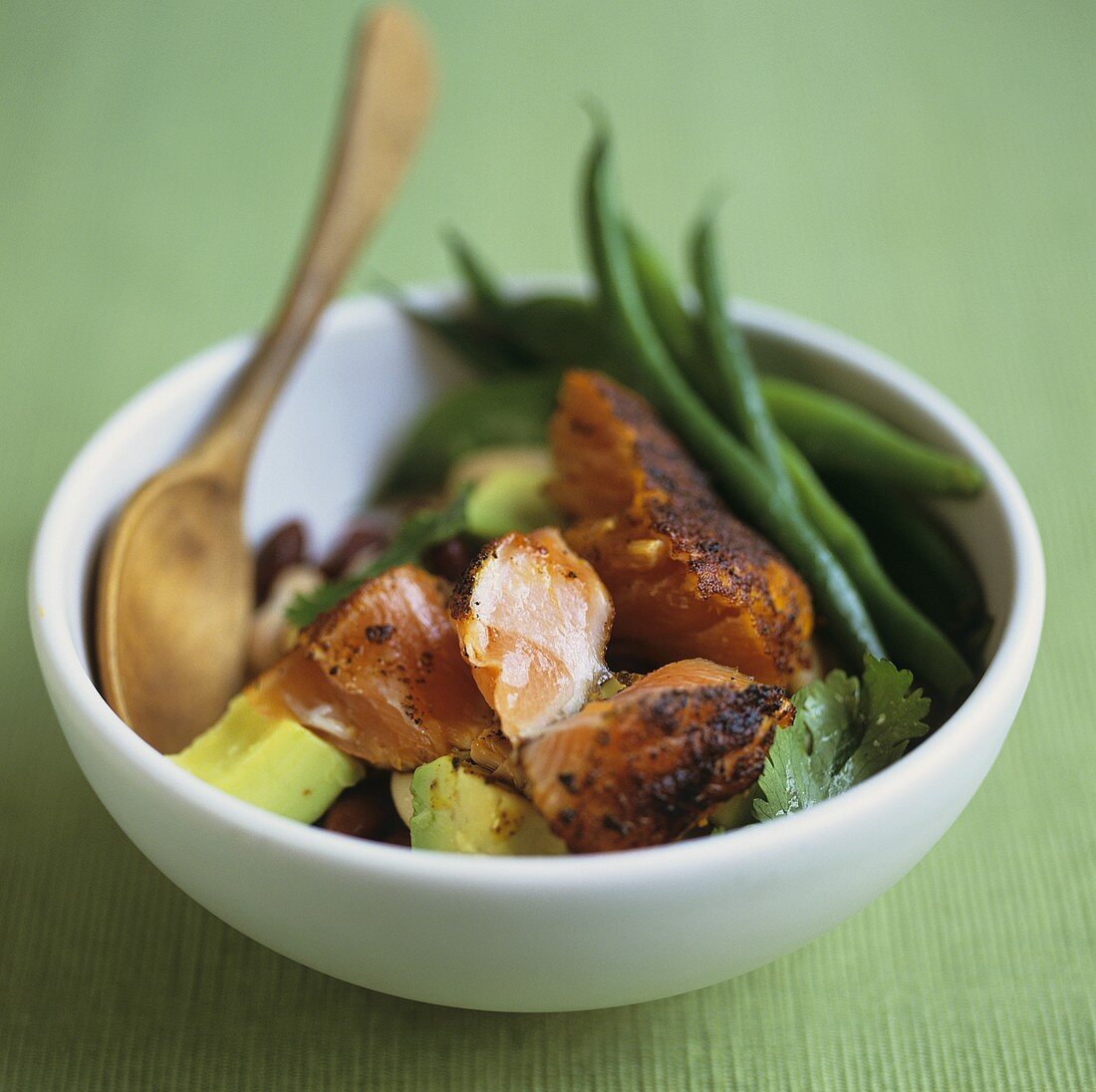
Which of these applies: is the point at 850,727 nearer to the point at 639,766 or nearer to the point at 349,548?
the point at 639,766

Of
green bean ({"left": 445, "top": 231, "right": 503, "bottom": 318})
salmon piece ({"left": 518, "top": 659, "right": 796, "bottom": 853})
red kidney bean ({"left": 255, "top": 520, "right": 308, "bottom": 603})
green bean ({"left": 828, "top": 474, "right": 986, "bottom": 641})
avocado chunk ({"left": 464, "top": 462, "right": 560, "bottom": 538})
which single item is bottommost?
red kidney bean ({"left": 255, "top": 520, "right": 308, "bottom": 603})

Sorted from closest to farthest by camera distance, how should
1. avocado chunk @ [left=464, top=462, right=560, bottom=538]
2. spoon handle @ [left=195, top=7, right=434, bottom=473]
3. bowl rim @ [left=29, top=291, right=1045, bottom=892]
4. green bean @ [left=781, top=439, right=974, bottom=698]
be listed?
bowl rim @ [left=29, top=291, right=1045, bottom=892]
green bean @ [left=781, top=439, right=974, bottom=698]
avocado chunk @ [left=464, top=462, right=560, bottom=538]
spoon handle @ [left=195, top=7, right=434, bottom=473]

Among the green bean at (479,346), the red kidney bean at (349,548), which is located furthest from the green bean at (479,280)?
the red kidney bean at (349,548)

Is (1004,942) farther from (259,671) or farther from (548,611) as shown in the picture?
(259,671)

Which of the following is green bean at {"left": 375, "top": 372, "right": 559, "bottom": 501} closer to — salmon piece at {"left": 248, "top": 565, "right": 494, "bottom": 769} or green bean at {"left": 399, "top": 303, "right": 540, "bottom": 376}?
green bean at {"left": 399, "top": 303, "right": 540, "bottom": 376}

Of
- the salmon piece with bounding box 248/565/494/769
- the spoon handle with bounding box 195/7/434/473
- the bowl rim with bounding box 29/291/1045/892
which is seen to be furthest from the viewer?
the spoon handle with bounding box 195/7/434/473

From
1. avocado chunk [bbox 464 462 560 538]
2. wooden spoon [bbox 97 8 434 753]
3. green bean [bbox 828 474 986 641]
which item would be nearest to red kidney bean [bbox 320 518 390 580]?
wooden spoon [bbox 97 8 434 753]
